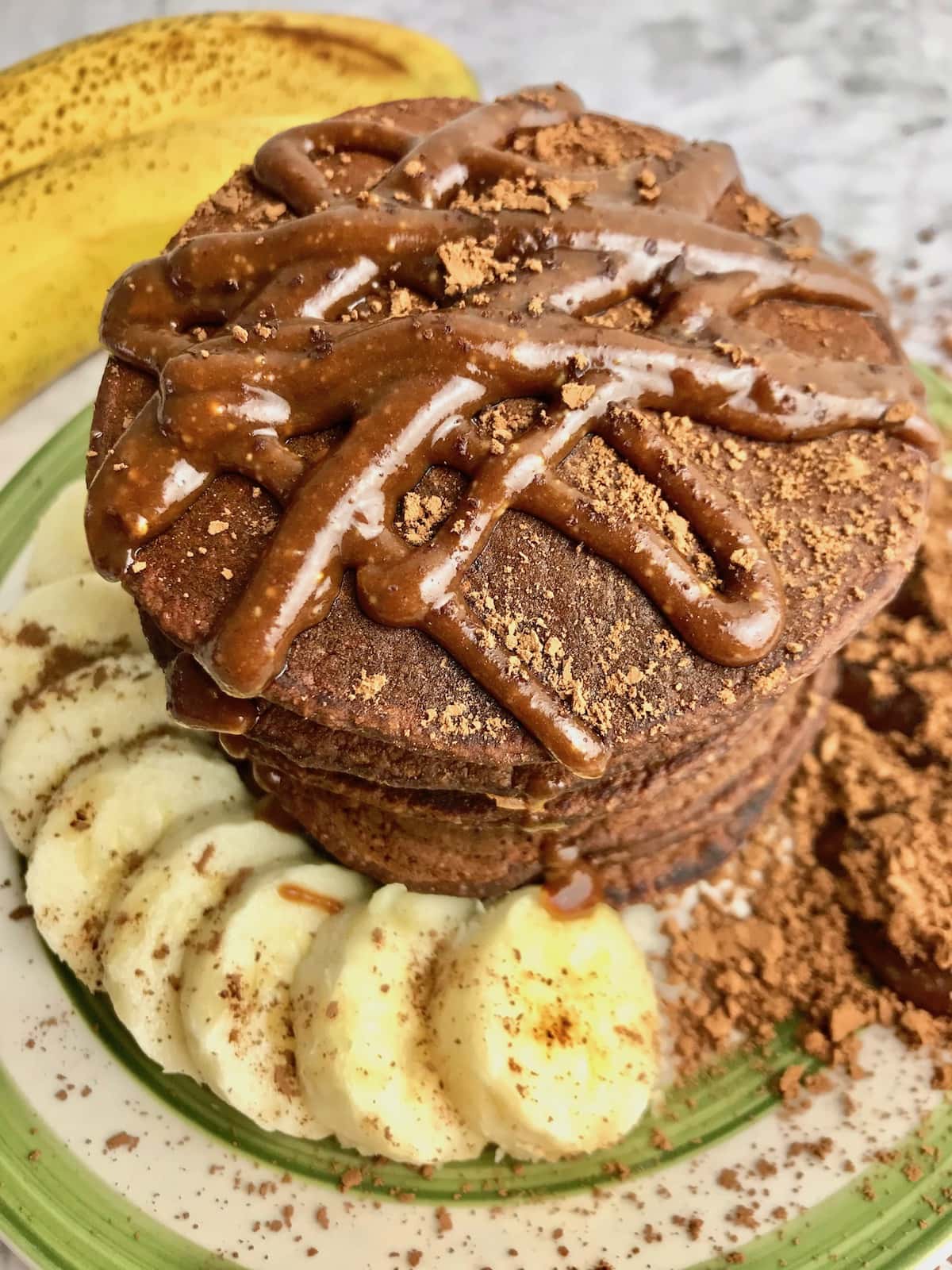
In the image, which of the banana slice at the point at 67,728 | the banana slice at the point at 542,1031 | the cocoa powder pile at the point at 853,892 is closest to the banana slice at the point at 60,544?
the banana slice at the point at 67,728

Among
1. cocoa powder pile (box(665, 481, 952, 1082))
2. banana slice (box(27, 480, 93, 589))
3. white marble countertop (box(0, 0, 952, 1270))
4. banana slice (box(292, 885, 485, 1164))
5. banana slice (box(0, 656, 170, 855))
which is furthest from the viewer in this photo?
white marble countertop (box(0, 0, 952, 1270))

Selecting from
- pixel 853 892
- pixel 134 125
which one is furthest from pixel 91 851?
pixel 134 125

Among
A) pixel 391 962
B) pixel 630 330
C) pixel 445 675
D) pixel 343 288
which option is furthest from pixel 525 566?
pixel 391 962

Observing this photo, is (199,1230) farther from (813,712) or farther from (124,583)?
(813,712)

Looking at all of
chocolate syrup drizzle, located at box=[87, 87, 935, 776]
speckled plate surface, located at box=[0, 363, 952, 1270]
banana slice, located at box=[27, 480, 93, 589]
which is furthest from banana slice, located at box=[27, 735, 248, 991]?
banana slice, located at box=[27, 480, 93, 589]

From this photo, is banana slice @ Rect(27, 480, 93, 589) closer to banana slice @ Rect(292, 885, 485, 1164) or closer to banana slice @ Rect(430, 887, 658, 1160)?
banana slice @ Rect(292, 885, 485, 1164)

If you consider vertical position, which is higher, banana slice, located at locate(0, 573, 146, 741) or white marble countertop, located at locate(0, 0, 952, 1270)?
white marble countertop, located at locate(0, 0, 952, 1270)

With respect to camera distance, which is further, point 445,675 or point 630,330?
point 630,330
